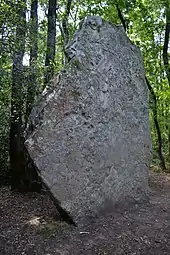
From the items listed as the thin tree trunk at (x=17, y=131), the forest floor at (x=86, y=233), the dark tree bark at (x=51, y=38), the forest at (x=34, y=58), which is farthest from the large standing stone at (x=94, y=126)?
the dark tree bark at (x=51, y=38)

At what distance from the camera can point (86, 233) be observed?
451 centimetres

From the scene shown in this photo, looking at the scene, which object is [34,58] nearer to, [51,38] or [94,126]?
[51,38]

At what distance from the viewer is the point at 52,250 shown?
159 inches

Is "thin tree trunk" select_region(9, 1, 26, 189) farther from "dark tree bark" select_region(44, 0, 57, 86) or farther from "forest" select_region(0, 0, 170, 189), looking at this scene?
"dark tree bark" select_region(44, 0, 57, 86)

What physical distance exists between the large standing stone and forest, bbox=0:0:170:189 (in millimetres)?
643

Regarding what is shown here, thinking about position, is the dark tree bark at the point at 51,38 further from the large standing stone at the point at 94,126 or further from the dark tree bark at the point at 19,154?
the large standing stone at the point at 94,126

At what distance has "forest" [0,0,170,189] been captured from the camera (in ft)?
18.3

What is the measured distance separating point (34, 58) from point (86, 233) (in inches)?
161

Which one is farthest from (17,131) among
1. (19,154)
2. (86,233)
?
(86,233)

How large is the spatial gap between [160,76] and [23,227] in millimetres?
8109

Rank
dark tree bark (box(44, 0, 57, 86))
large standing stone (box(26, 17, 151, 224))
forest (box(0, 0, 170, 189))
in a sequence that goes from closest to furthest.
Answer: large standing stone (box(26, 17, 151, 224))
forest (box(0, 0, 170, 189))
dark tree bark (box(44, 0, 57, 86))

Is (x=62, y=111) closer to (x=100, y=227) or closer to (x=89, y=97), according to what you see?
(x=89, y=97)

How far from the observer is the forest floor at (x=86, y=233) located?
409 centimetres

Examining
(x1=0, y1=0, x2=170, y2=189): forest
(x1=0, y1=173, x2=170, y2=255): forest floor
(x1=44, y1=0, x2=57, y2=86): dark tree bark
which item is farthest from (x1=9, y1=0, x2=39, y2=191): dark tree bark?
(x1=44, y1=0, x2=57, y2=86): dark tree bark
